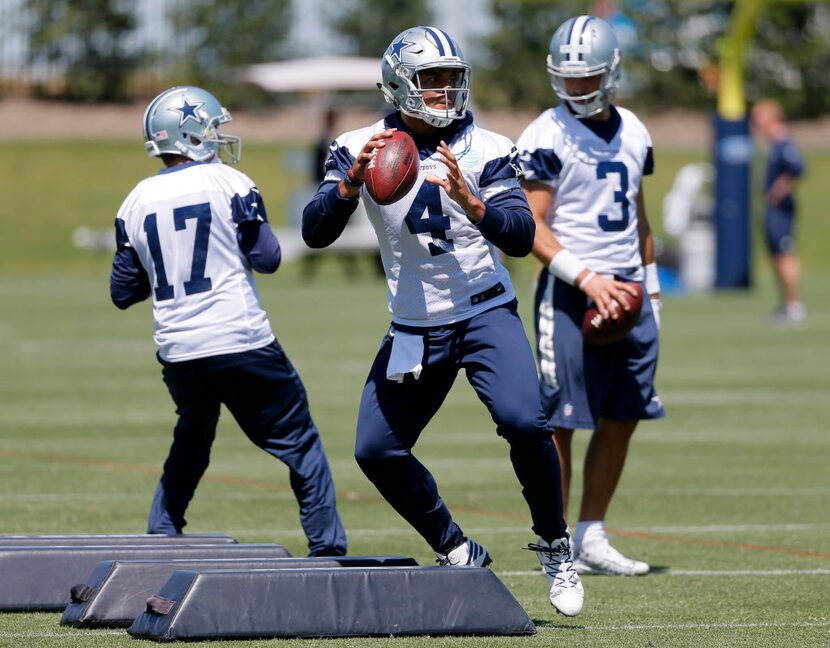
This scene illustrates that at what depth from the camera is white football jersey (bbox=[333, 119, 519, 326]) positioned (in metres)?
5.80

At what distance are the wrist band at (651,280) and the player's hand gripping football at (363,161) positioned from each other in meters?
1.90

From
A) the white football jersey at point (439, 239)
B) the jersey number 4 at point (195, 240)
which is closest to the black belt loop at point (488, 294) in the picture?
the white football jersey at point (439, 239)

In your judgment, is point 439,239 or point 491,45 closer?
point 439,239

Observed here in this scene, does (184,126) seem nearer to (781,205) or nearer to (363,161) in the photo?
(363,161)

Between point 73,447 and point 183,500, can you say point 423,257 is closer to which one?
point 183,500

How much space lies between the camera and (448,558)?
6.03 meters

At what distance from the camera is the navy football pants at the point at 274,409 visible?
660 centimetres

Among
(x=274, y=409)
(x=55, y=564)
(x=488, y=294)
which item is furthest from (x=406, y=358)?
(x=55, y=564)

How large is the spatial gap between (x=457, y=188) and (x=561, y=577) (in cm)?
133

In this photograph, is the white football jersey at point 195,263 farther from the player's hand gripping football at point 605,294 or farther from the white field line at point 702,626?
the white field line at point 702,626

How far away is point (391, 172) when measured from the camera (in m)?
5.52

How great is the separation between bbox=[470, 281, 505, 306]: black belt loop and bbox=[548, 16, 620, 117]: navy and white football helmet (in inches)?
50.4

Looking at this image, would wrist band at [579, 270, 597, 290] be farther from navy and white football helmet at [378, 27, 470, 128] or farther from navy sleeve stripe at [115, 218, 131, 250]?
navy sleeve stripe at [115, 218, 131, 250]

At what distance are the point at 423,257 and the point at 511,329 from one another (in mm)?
369
